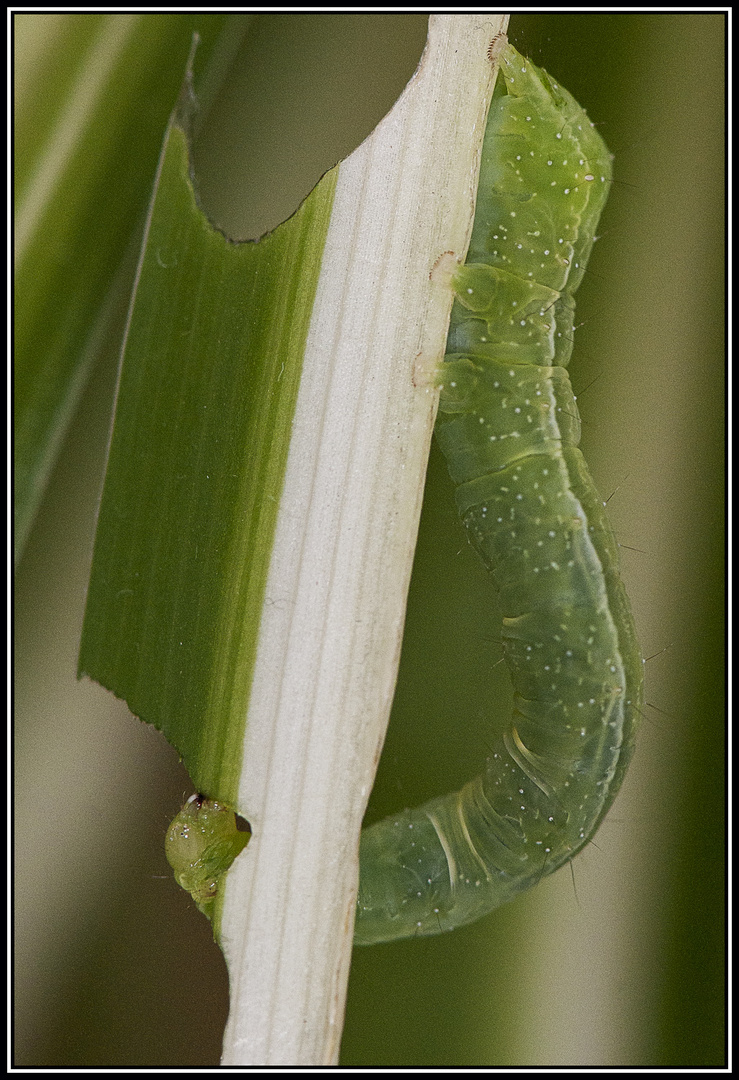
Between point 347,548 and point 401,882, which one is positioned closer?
point 347,548

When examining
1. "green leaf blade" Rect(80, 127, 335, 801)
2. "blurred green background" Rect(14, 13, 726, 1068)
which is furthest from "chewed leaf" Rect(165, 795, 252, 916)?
"blurred green background" Rect(14, 13, 726, 1068)

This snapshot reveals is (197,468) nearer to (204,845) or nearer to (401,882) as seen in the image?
(204,845)

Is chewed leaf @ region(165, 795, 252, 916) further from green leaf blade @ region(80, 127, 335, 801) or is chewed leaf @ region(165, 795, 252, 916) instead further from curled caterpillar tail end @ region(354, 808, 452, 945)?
curled caterpillar tail end @ region(354, 808, 452, 945)

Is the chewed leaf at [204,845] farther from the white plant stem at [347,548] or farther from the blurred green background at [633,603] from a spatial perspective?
the blurred green background at [633,603]

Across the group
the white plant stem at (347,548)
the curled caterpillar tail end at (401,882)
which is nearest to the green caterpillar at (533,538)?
the curled caterpillar tail end at (401,882)

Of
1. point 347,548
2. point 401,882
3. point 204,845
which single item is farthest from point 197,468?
point 401,882
